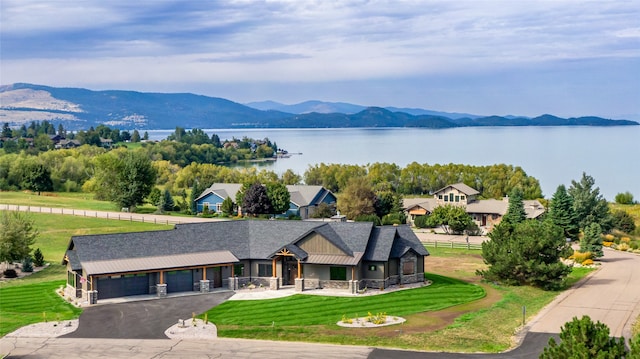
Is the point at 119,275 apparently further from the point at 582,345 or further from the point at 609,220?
the point at 609,220

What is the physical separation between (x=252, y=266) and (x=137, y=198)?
140 feet

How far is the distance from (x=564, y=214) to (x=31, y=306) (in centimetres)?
5080

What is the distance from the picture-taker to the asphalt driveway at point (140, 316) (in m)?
36.2

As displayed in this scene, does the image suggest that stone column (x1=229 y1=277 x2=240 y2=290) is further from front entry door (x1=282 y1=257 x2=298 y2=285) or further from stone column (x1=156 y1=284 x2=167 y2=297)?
stone column (x1=156 y1=284 x2=167 y2=297)

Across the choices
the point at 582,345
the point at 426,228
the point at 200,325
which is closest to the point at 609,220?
the point at 426,228

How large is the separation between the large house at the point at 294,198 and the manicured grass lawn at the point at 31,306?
3930 cm

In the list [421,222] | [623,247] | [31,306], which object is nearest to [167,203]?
[421,222]

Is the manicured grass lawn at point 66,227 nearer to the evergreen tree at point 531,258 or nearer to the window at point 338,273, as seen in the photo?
the window at point 338,273

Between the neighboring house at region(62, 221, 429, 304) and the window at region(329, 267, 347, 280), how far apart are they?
0.21 feet

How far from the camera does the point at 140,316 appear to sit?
3956cm

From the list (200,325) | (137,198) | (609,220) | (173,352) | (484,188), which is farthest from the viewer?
(484,188)

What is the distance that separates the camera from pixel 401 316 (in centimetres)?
3944

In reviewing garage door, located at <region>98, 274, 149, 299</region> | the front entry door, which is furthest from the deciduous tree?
garage door, located at <region>98, 274, 149, 299</region>

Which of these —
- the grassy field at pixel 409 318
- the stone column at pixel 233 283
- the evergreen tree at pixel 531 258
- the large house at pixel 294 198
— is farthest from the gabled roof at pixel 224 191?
the evergreen tree at pixel 531 258
